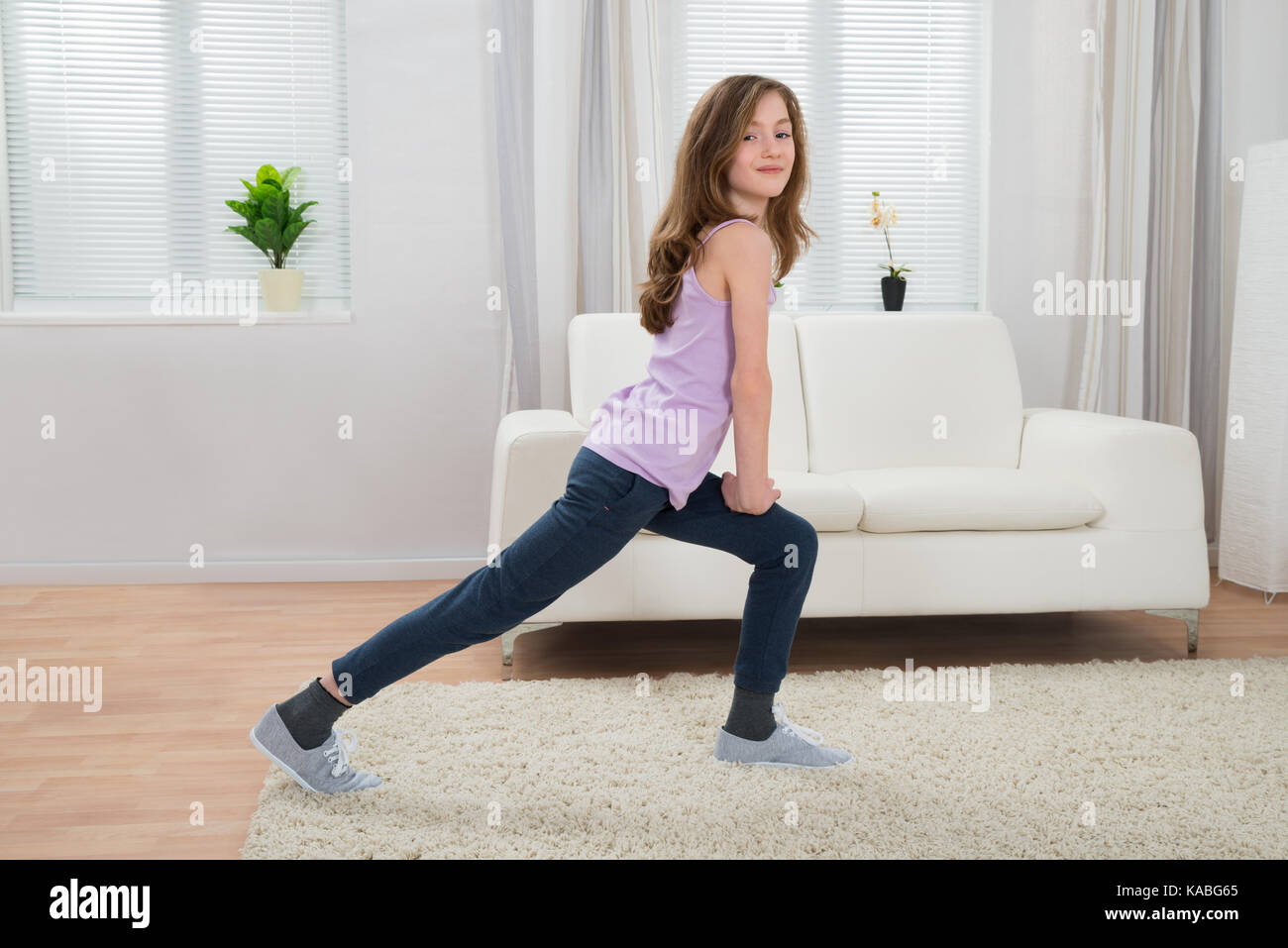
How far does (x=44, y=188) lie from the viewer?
3473 millimetres

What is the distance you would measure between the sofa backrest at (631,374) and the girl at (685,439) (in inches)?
46.6

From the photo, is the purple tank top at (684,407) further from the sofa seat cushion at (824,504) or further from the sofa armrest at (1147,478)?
the sofa armrest at (1147,478)

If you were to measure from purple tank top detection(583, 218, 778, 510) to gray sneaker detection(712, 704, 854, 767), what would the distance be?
1.58 feet

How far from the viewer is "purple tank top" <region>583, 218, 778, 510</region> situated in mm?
1598

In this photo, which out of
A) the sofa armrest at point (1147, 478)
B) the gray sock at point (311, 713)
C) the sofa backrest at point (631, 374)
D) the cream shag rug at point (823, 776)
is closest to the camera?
the cream shag rug at point (823, 776)

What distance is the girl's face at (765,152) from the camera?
160cm

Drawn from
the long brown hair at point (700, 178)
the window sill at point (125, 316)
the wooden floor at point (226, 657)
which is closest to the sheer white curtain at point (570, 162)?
the window sill at point (125, 316)

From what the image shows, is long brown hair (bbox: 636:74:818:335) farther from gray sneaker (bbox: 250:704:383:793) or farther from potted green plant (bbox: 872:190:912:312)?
potted green plant (bbox: 872:190:912:312)

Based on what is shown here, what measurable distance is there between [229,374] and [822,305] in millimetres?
2041

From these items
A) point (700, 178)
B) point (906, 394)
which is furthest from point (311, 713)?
point (906, 394)

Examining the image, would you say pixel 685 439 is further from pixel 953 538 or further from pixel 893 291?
pixel 893 291

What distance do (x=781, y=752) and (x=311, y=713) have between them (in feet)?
2.60

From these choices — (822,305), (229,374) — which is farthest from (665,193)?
(229,374)

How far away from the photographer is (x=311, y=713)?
166cm
